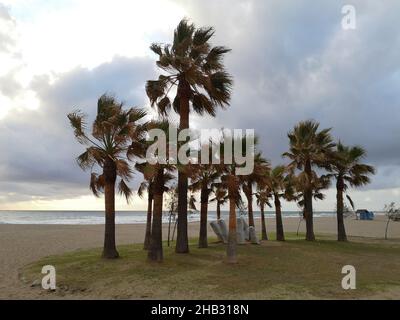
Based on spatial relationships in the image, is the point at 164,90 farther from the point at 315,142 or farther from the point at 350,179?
the point at 350,179

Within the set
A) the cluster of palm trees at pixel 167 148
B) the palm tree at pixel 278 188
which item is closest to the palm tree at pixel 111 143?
the cluster of palm trees at pixel 167 148

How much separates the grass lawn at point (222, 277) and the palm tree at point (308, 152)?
9.48 metres

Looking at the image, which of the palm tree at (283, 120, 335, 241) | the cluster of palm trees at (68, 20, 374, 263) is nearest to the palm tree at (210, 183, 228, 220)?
the cluster of palm trees at (68, 20, 374, 263)

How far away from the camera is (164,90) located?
21266 millimetres

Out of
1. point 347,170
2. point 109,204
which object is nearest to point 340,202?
point 347,170

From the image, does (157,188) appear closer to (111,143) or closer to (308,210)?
(111,143)

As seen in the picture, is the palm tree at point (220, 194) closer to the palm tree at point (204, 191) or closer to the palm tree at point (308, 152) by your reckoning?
the palm tree at point (204, 191)

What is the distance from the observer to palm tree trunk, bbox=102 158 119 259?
1919 cm

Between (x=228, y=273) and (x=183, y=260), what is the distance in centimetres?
346

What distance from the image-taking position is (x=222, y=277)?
15055mm

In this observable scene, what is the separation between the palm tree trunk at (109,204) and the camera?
1919cm

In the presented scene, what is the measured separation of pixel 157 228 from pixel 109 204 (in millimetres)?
2856

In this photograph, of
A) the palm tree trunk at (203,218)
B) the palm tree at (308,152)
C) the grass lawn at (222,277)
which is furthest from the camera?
the palm tree at (308,152)

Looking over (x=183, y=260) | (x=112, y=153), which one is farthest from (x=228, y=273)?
(x=112, y=153)
